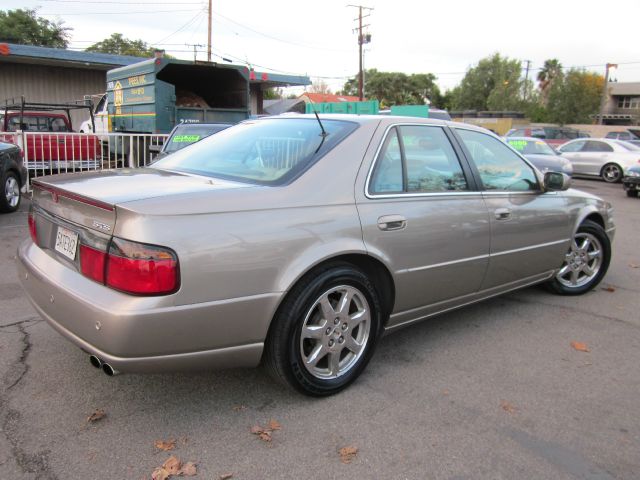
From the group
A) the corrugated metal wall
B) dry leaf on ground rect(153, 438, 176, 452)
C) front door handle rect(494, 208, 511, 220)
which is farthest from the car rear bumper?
the corrugated metal wall

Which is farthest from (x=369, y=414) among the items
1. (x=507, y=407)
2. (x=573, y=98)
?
(x=573, y=98)

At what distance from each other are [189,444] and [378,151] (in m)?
1.97

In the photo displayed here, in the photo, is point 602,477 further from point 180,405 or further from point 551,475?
point 180,405

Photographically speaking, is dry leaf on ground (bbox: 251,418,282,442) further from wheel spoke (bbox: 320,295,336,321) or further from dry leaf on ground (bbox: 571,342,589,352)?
dry leaf on ground (bbox: 571,342,589,352)

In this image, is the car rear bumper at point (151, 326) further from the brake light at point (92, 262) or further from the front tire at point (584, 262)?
the front tire at point (584, 262)

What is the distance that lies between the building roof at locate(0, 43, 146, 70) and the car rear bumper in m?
22.6

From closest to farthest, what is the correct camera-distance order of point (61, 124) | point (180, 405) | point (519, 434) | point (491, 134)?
point (519, 434)
point (180, 405)
point (491, 134)
point (61, 124)

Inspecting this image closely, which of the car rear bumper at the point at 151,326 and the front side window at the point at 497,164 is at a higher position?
the front side window at the point at 497,164

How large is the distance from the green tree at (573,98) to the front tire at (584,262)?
46137mm

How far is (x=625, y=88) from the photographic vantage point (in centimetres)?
6531

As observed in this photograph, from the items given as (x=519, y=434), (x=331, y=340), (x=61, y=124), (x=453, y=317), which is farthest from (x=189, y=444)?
(x=61, y=124)

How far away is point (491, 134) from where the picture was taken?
4270 millimetres

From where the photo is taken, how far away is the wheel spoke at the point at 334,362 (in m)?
3.10

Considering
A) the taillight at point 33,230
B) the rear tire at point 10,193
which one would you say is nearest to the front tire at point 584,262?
the taillight at point 33,230
